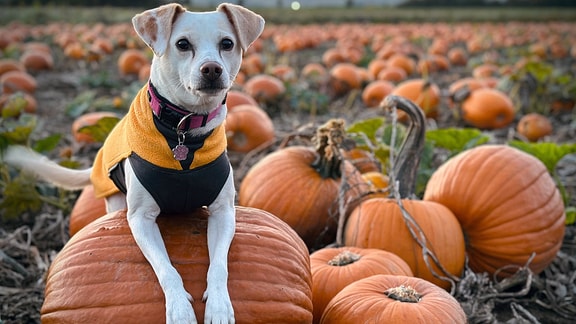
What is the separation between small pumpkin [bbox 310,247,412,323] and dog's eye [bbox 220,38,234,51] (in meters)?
1.09

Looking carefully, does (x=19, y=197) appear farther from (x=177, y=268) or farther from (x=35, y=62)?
(x=35, y=62)

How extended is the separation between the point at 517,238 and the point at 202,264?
190 centimetres

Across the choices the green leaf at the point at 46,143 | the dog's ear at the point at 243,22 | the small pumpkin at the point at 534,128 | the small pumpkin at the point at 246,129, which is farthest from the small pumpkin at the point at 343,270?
the small pumpkin at the point at 534,128

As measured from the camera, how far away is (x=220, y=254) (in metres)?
2.12

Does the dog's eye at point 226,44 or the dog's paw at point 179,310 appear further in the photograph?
the dog's eye at point 226,44

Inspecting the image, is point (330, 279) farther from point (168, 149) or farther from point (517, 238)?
point (517, 238)

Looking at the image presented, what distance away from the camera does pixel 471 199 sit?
332cm

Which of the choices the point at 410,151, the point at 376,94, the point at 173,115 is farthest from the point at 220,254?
the point at 376,94

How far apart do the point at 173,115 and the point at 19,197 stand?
2210 mm

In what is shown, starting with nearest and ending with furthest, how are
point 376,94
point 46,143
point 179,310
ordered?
point 179,310 → point 46,143 → point 376,94

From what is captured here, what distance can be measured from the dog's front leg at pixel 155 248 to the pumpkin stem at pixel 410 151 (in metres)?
1.66

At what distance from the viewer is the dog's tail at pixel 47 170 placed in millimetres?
3033

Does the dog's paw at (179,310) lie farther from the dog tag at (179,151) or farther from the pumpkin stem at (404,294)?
the pumpkin stem at (404,294)

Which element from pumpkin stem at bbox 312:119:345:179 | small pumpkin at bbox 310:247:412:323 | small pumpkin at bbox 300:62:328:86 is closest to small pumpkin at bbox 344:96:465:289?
small pumpkin at bbox 310:247:412:323
